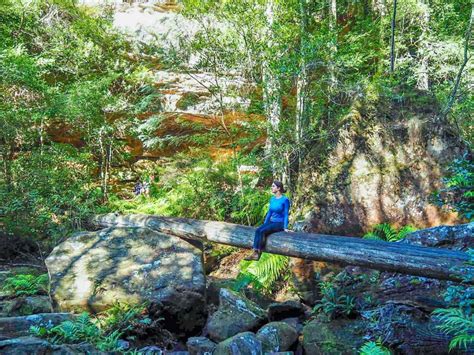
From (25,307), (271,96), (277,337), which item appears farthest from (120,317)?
(271,96)

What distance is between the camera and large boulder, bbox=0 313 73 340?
12.0ft

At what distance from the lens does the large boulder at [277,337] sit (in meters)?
4.21

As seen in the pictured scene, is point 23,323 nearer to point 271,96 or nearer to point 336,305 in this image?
point 336,305

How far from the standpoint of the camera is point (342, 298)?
4.62 m

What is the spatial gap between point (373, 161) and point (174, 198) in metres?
5.91

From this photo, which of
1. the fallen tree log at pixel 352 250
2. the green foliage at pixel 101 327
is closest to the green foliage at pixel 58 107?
the fallen tree log at pixel 352 250

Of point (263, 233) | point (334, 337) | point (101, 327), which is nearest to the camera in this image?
point (334, 337)

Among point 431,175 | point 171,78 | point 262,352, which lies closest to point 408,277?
point 262,352

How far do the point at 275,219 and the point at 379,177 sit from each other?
123 inches

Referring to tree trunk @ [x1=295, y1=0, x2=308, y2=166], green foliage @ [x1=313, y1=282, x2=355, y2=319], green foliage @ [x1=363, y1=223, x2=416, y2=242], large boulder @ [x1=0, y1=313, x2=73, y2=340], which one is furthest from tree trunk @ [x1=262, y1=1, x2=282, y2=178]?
large boulder @ [x1=0, y1=313, x2=73, y2=340]

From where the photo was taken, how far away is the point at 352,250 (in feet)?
15.9

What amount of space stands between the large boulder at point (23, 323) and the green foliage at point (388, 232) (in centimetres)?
540

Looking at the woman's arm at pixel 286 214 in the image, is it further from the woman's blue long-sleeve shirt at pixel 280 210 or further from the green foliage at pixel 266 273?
the green foliage at pixel 266 273

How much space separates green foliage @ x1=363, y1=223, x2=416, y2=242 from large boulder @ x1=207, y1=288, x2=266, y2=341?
9.41ft
